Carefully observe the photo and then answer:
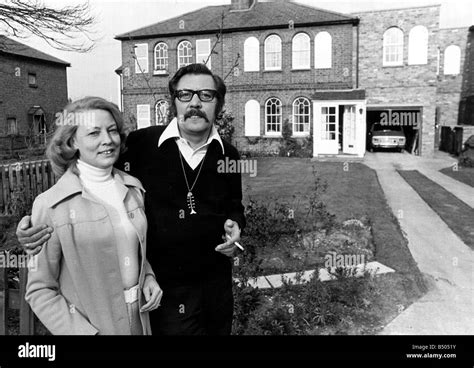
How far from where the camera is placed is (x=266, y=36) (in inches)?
242

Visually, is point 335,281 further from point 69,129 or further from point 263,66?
point 263,66

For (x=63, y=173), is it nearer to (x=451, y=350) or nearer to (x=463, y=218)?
Answer: (x=451, y=350)

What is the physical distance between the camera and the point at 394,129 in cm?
1591

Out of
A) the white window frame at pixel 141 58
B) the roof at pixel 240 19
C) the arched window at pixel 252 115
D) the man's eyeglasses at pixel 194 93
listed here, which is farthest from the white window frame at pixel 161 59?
the arched window at pixel 252 115

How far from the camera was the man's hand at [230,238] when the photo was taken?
6.21ft

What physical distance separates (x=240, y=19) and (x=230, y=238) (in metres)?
3.74

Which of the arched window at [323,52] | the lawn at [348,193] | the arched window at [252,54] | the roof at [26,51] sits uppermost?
the arched window at [323,52]

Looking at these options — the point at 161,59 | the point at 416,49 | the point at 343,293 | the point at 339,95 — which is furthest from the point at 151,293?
the point at 339,95

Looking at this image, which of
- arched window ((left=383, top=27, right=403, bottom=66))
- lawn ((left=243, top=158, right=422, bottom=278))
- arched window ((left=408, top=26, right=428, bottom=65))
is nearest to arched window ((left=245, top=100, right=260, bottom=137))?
lawn ((left=243, top=158, right=422, bottom=278))

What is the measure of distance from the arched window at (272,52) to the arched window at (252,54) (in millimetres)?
171

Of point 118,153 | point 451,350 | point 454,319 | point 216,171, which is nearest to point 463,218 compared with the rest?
point 454,319

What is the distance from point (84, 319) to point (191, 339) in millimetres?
530

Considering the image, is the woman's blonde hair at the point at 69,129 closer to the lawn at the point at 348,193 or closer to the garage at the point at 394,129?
the lawn at the point at 348,193

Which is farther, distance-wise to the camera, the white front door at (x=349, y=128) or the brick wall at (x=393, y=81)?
the white front door at (x=349, y=128)
